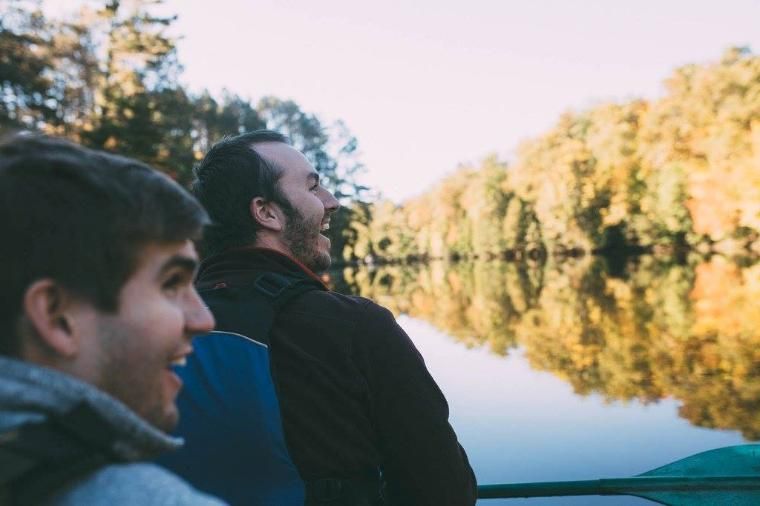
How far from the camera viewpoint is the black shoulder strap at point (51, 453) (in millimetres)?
598

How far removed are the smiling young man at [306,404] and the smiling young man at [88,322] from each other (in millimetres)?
666

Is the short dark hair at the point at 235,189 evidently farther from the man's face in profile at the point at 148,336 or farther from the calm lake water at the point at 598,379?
the calm lake water at the point at 598,379

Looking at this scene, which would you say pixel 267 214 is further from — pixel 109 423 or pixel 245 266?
pixel 109 423

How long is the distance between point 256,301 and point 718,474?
7.08ft

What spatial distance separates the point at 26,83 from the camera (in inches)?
727

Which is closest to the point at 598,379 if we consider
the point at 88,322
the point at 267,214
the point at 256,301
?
the point at 267,214

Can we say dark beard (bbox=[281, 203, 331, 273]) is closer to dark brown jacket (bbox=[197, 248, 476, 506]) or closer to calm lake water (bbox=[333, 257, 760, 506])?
dark brown jacket (bbox=[197, 248, 476, 506])

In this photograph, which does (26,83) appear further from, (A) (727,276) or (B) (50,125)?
(A) (727,276)

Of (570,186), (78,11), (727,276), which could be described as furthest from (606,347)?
(570,186)

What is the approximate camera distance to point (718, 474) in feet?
8.57

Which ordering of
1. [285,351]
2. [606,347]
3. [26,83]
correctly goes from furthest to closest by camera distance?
[26,83] < [606,347] < [285,351]

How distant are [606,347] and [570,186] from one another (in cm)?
4134

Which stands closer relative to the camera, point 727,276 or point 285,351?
point 285,351

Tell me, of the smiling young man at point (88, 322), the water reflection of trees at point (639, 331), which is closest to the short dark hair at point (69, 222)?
the smiling young man at point (88, 322)
